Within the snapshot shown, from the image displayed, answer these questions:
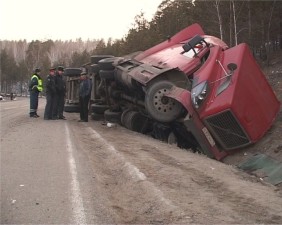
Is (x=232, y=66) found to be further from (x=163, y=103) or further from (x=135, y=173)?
(x=135, y=173)

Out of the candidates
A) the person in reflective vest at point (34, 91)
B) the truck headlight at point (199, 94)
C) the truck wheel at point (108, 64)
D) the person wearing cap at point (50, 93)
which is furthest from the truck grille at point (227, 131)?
the person in reflective vest at point (34, 91)

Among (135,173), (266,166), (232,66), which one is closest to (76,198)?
(135,173)

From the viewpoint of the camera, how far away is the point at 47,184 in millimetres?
5465

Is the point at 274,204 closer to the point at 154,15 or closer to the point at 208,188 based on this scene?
the point at 208,188

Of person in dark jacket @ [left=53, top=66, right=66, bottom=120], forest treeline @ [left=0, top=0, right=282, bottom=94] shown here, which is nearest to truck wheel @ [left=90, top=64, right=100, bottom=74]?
person in dark jacket @ [left=53, top=66, right=66, bottom=120]

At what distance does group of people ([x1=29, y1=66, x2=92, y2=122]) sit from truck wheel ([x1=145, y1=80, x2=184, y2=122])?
430 cm

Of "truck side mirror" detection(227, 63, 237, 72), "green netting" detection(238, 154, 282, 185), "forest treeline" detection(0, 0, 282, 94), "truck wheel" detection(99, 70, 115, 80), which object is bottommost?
"green netting" detection(238, 154, 282, 185)

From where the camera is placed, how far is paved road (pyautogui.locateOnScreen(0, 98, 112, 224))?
4.38 metres

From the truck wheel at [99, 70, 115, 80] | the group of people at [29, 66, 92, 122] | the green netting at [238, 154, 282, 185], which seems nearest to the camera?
the green netting at [238, 154, 282, 185]

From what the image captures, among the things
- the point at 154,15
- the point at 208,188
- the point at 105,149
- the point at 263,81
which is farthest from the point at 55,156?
the point at 154,15

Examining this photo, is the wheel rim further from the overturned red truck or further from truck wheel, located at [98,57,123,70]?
truck wheel, located at [98,57,123,70]

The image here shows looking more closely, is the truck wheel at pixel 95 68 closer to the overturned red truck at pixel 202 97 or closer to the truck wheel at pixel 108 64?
the truck wheel at pixel 108 64

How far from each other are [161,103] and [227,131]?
5.11 ft

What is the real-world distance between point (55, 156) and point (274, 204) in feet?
11.5
